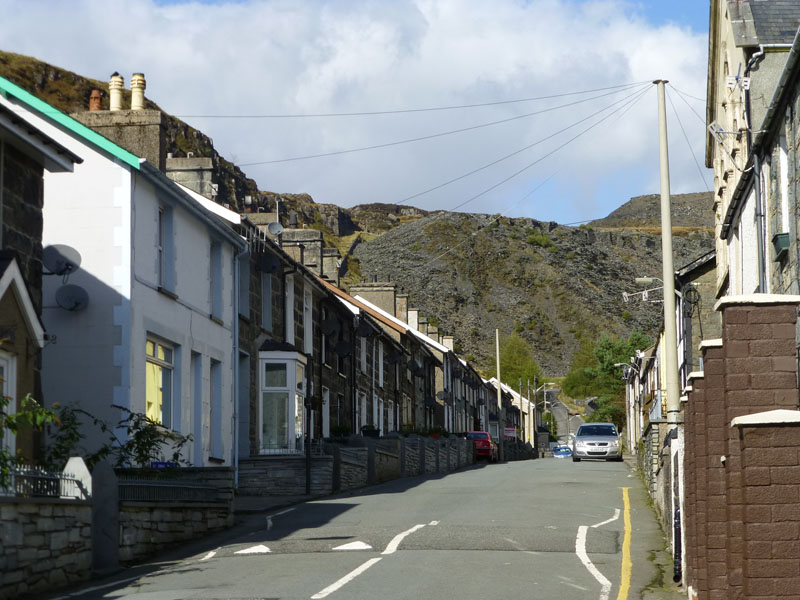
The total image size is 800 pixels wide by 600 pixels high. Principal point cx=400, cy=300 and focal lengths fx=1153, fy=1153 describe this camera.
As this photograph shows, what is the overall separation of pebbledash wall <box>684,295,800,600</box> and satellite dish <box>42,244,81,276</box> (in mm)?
13541

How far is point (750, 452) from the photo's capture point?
7.27 m

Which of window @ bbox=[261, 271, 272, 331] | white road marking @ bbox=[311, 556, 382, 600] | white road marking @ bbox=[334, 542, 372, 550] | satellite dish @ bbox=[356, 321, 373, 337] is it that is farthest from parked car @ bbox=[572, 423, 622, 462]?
white road marking @ bbox=[311, 556, 382, 600]

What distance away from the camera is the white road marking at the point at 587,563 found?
13895 millimetres

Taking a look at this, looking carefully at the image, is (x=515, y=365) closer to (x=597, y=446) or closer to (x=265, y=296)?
(x=597, y=446)

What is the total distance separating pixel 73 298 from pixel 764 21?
551 inches

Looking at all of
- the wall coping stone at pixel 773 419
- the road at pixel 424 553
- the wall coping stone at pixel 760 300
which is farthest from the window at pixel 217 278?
the wall coping stone at pixel 773 419

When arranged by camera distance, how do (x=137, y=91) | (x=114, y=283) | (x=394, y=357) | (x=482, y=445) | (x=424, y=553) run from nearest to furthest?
(x=424, y=553), (x=114, y=283), (x=137, y=91), (x=394, y=357), (x=482, y=445)

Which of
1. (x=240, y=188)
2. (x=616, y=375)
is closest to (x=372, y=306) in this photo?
(x=616, y=375)

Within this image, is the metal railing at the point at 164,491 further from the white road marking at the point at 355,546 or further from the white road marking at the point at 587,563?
the white road marking at the point at 587,563

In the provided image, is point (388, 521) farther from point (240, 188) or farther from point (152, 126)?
point (240, 188)

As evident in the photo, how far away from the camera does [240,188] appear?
553 feet

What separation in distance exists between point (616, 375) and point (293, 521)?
82370mm

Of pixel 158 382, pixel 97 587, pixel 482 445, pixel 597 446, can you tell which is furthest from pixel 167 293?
pixel 482 445

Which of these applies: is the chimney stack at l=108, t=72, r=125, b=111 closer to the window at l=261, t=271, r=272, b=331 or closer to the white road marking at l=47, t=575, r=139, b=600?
the window at l=261, t=271, r=272, b=331
